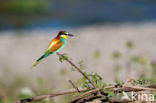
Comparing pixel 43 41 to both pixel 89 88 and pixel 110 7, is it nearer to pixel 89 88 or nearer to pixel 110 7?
pixel 89 88

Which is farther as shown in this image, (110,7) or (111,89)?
(110,7)

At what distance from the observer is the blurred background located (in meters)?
4.27

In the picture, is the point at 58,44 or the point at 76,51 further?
the point at 76,51

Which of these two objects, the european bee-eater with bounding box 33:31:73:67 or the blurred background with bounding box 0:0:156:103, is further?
the blurred background with bounding box 0:0:156:103

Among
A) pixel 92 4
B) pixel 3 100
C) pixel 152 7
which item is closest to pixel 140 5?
pixel 152 7

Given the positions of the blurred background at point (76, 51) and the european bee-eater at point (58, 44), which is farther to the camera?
the blurred background at point (76, 51)

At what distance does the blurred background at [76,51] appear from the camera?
4.27m

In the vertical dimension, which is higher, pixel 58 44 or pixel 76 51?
pixel 58 44

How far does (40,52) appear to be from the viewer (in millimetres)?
7922

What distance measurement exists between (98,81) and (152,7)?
16.1 m

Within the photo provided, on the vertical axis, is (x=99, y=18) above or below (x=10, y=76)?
above

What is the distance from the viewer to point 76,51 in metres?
7.66

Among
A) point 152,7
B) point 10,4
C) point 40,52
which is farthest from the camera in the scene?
point 10,4

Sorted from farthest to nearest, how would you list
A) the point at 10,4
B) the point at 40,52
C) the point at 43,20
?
1. the point at 10,4
2. the point at 43,20
3. the point at 40,52
